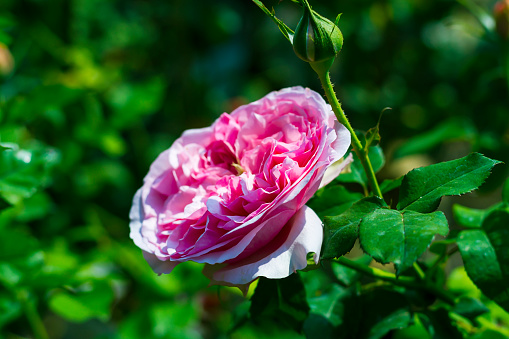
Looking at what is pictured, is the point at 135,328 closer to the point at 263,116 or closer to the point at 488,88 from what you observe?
the point at 263,116

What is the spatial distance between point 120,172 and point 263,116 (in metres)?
1.06

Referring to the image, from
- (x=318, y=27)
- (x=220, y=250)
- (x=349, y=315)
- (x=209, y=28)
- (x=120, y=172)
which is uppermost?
(x=318, y=27)

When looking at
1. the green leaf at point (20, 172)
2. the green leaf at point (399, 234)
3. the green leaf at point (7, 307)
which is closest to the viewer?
the green leaf at point (399, 234)

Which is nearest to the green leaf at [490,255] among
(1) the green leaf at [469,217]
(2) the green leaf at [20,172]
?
(1) the green leaf at [469,217]

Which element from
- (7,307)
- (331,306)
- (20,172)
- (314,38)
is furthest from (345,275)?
(7,307)

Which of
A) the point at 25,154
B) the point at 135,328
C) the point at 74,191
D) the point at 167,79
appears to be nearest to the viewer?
the point at 25,154

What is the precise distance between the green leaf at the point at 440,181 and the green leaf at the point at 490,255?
70 millimetres

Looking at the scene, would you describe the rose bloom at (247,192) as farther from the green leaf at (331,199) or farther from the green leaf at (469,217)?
the green leaf at (469,217)

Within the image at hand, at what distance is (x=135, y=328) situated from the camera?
862 millimetres

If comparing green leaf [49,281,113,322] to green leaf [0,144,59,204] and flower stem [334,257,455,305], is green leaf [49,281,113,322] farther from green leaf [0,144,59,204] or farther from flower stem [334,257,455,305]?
flower stem [334,257,455,305]

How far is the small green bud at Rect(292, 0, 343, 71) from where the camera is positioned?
354 mm

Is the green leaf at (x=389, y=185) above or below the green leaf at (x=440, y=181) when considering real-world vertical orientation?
below

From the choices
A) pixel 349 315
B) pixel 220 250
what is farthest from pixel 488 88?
pixel 220 250

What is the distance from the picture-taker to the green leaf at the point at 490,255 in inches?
15.2
